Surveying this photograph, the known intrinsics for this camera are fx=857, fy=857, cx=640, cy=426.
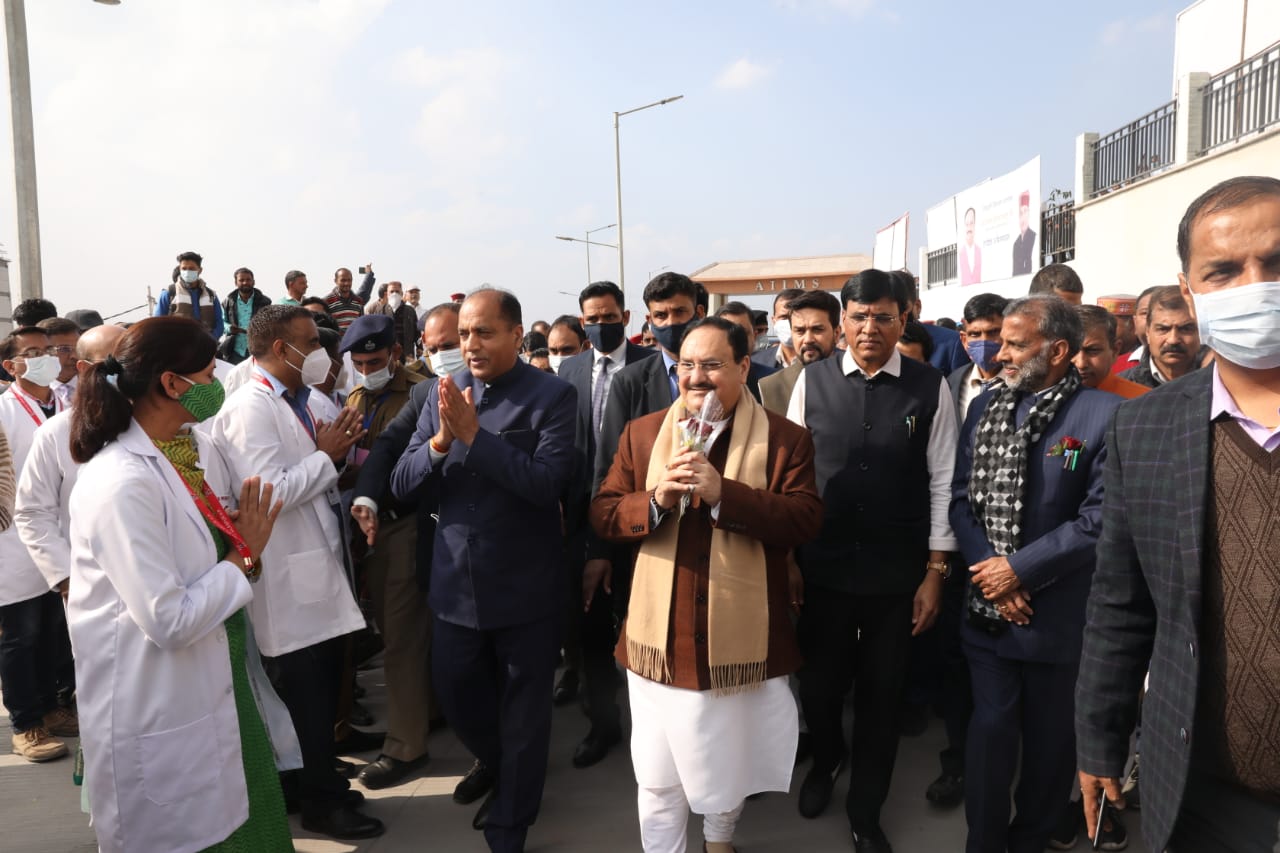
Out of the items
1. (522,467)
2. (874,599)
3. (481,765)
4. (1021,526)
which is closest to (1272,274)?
(1021,526)

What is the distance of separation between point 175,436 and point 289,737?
1.08 metres

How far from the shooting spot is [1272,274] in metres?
1.65

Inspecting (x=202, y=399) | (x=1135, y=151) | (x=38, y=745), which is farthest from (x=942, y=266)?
(x=202, y=399)

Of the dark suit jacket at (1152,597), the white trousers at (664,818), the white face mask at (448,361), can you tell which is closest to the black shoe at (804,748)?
the white trousers at (664,818)

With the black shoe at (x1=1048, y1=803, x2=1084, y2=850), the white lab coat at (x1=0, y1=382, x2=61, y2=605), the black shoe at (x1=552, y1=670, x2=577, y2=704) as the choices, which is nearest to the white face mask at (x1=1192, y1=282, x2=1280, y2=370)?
the black shoe at (x1=1048, y1=803, x2=1084, y2=850)

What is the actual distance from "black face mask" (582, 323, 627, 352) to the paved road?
2.18m

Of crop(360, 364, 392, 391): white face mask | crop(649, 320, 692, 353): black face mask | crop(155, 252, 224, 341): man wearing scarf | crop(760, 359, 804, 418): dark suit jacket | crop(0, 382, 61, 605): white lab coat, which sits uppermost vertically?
crop(155, 252, 224, 341): man wearing scarf

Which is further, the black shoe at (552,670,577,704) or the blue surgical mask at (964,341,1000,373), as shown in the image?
the black shoe at (552,670,577,704)

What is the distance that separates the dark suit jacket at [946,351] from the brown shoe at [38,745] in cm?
550

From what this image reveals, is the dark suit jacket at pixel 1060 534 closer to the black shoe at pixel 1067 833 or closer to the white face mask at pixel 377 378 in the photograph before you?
the black shoe at pixel 1067 833

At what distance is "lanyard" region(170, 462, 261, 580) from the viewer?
2.62 meters

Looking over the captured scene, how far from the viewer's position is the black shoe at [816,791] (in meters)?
3.69

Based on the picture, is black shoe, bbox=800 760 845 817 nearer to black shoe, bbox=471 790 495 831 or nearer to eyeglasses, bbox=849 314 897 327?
black shoe, bbox=471 790 495 831

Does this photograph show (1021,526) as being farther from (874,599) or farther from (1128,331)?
(1128,331)
